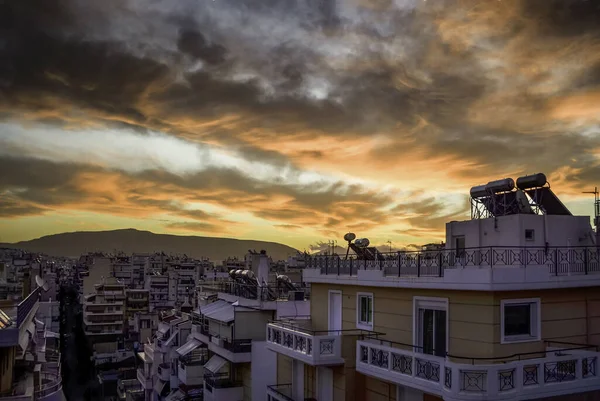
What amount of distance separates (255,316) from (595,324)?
57.2 feet

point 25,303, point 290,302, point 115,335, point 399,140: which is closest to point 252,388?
point 290,302

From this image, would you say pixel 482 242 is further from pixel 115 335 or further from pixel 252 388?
pixel 115 335

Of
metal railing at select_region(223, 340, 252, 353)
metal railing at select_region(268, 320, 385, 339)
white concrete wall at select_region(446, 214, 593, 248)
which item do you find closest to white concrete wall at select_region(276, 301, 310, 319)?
metal railing at select_region(223, 340, 252, 353)

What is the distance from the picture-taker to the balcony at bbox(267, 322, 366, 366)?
17.0 meters

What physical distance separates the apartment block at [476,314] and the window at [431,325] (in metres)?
0.03

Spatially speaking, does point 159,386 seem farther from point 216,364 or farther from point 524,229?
point 524,229

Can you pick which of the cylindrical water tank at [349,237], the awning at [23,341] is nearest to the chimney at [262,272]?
the cylindrical water tank at [349,237]

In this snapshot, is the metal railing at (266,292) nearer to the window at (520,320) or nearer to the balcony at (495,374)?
the balcony at (495,374)

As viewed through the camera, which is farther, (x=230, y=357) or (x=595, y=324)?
(x=230, y=357)

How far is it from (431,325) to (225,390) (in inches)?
676

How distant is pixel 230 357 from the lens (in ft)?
93.4

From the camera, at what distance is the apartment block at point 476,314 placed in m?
13.2

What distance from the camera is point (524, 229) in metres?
15.7

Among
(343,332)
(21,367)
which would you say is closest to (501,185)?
(343,332)
